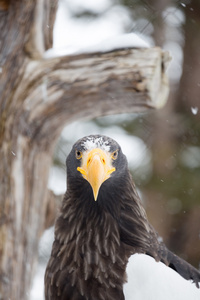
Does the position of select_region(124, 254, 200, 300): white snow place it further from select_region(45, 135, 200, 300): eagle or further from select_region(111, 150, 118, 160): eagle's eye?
select_region(111, 150, 118, 160): eagle's eye

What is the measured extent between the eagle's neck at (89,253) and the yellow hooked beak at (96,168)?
9.0 inches

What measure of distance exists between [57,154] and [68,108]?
1748 mm

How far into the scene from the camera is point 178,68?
190 inches

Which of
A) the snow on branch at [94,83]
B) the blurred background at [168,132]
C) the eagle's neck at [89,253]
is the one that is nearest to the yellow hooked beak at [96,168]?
the eagle's neck at [89,253]

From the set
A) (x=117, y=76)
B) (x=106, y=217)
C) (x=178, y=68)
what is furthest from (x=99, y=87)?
(x=178, y=68)

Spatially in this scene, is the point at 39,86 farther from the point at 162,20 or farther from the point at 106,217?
the point at 162,20

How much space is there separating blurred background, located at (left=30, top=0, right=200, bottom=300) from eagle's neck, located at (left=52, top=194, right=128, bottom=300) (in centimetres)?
242

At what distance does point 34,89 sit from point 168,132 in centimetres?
224

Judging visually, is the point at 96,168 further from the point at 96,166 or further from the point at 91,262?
the point at 91,262

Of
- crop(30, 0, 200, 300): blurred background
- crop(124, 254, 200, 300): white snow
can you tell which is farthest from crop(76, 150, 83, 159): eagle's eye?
crop(30, 0, 200, 300): blurred background

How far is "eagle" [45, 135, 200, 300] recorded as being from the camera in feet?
Answer: 6.21

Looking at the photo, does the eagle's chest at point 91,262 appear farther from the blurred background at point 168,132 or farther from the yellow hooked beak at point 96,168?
the blurred background at point 168,132

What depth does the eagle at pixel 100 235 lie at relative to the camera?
189 cm

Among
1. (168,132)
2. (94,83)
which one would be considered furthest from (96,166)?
(168,132)
